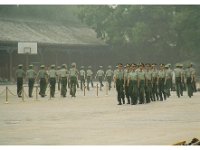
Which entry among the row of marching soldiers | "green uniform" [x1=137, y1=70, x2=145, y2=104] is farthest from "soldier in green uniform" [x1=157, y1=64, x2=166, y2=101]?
"green uniform" [x1=137, y1=70, x2=145, y2=104]

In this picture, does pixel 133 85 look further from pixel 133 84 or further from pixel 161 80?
pixel 161 80

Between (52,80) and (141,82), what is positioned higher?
(141,82)

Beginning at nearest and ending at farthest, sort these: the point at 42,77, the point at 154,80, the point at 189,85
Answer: the point at 154,80, the point at 189,85, the point at 42,77

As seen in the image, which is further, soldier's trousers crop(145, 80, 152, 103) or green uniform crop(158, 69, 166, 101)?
green uniform crop(158, 69, 166, 101)

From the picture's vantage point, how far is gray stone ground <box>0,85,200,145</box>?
10898mm

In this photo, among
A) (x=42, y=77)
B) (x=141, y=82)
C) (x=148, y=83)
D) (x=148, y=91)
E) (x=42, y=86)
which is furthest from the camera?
(x=42, y=86)

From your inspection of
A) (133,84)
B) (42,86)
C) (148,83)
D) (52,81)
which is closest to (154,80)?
(148,83)

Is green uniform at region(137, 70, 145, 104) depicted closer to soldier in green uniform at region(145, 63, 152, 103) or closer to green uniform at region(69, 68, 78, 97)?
soldier in green uniform at region(145, 63, 152, 103)

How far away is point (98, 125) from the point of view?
1346 centimetres

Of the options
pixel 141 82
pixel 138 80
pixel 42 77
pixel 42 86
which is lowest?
pixel 42 86

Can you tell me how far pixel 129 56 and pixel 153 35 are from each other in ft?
13.2

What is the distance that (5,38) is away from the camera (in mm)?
44312

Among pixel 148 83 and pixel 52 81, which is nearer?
pixel 148 83

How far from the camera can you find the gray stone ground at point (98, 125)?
35.8 ft
